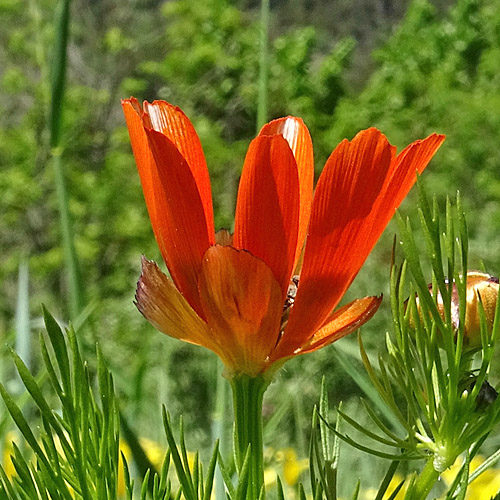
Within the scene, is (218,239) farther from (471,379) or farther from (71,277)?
(71,277)

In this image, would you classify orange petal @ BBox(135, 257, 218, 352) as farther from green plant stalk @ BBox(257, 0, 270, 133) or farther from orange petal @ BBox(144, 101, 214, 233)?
green plant stalk @ BBox(257, 0, 270, 133)

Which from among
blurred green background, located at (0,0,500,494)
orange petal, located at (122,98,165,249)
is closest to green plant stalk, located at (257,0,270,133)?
orange petal, located at (122,98,165,249)

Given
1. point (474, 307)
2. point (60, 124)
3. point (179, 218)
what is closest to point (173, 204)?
point (179, 218)

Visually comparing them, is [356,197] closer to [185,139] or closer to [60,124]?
[185,139]

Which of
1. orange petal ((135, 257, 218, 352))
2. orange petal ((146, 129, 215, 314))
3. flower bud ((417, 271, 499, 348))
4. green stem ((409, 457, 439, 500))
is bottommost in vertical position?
green stem ((409, 457, 439, 500))

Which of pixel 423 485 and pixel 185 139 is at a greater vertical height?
pixel 185 139
